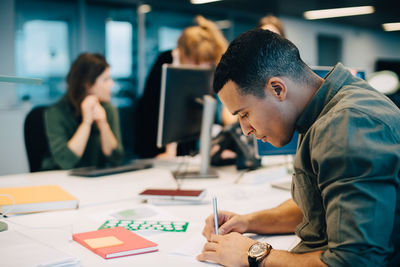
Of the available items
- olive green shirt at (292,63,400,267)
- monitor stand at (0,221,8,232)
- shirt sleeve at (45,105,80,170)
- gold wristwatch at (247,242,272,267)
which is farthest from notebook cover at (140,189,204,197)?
shirt sleeve at (45,105,80,170)

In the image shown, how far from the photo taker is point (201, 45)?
2.62 metres

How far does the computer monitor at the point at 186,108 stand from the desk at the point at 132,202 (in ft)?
0.65

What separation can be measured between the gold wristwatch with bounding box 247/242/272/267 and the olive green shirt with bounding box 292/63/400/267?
175 mm

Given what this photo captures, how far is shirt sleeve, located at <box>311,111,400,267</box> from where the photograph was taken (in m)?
0.77

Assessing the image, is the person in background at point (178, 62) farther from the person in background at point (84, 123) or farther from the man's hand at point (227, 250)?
the man's hand at point (227, 250)

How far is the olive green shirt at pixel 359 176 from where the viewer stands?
769 millimetres

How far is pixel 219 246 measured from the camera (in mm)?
1041

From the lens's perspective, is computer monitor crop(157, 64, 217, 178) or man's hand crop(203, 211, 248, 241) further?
computer monitor crop(157, 64, 217, 178)

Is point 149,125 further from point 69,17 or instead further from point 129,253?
point 69,17

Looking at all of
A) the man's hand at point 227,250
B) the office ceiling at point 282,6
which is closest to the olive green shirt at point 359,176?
the man's hand at point 227,250

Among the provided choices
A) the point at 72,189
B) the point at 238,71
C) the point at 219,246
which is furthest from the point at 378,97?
the point at 72,189

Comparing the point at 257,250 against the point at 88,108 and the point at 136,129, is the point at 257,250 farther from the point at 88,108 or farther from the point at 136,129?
the point at 136,129

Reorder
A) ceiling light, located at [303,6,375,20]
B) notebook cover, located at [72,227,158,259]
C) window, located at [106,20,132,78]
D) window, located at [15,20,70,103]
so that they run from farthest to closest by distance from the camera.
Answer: ceiling light, located at [303,6,375,20] → window, located at [106,20,132,78] → window, located at [15,20,70,103] → notebook cover, located at [72,227,158,259]

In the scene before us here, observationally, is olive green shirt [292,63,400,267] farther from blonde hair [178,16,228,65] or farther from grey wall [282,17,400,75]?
grey wall [282,17,400,75]
